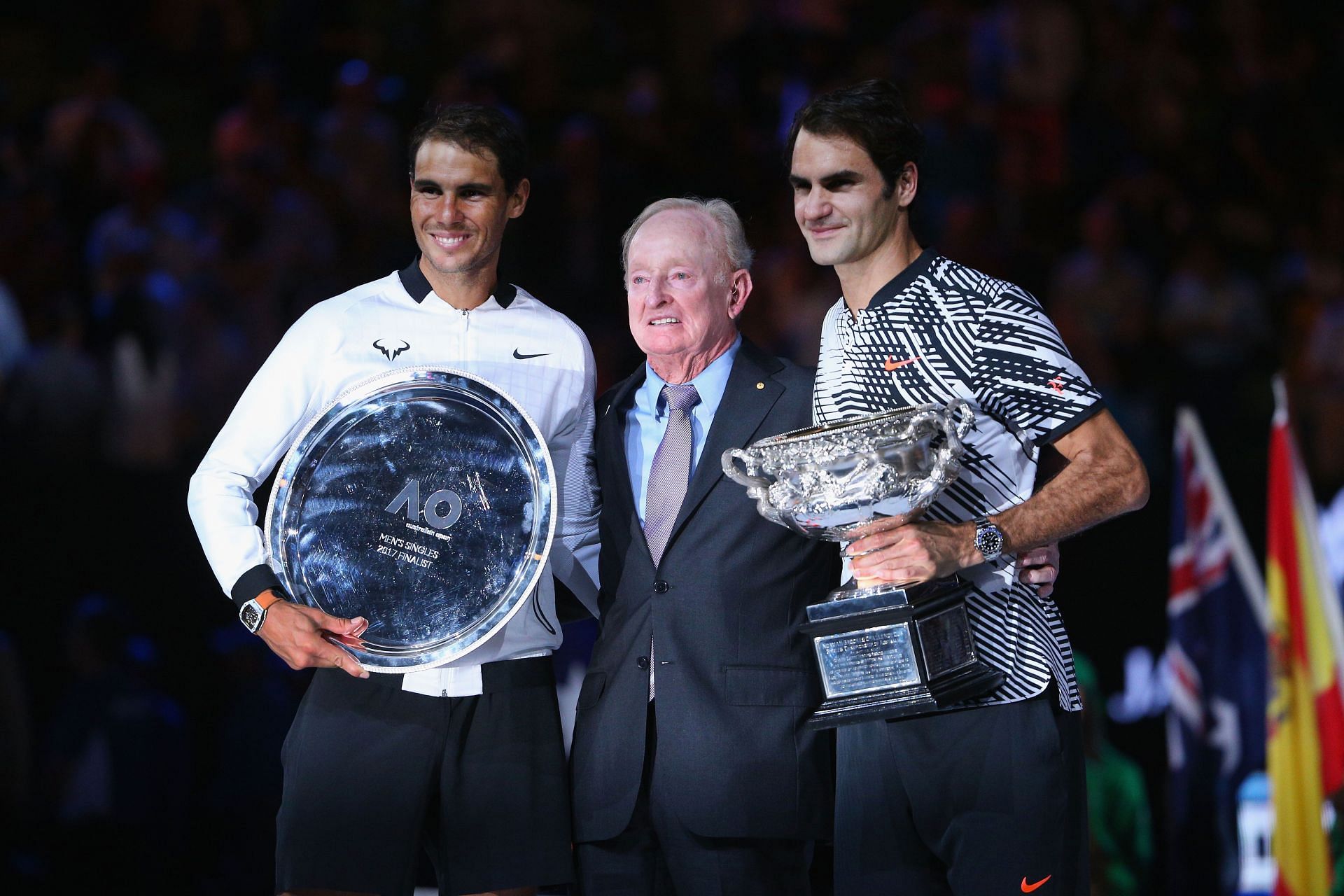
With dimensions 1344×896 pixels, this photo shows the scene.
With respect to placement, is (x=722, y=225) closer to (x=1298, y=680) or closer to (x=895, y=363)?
(x=895, y=363)

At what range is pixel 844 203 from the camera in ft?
9.33

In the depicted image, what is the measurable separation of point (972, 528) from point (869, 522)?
181mm

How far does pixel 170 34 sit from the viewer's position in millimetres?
7570

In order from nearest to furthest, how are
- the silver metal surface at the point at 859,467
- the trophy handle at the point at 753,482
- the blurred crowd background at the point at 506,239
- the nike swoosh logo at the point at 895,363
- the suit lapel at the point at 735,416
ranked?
1. the silver metal surface at the point at 859,467
2. the trophy handle at the point at 753,482
3. the nike swoosh logo at the point at 895,363
4. the suit lapel at the point at 735,416
5. the blurred crowd background at the point at 506,239

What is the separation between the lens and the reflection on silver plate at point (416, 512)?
114 inches

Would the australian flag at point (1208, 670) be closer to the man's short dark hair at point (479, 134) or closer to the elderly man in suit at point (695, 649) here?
the elderly man in suit at point (695, 649)

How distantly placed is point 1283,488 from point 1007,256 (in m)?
2.44

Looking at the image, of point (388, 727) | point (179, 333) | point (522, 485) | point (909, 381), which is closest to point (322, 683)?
point (388, 727)

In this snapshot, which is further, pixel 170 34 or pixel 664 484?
pixel 170 34

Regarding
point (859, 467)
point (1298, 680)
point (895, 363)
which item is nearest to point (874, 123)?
point (895, 363)

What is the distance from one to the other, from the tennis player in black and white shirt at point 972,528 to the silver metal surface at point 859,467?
67mm

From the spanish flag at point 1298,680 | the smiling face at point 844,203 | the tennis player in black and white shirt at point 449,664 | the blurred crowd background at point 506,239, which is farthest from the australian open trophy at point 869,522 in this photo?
the blurred crowd background at point 506,239

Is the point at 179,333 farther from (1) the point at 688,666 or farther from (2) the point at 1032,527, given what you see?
(2) the point at 1032,527

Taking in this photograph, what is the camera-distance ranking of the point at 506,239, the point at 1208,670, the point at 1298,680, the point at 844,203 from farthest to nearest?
the point at 506,239, the point at 1208,670, the point at 1298,680, the point at 844,203
